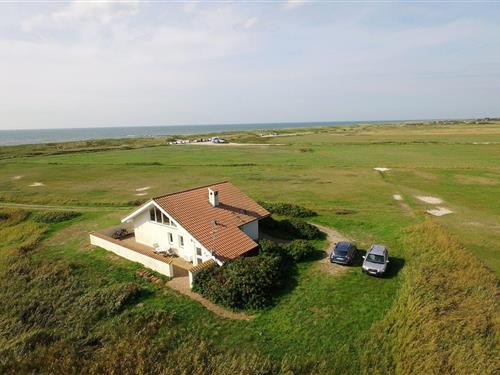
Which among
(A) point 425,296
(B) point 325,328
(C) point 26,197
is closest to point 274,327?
(B) point 325,328

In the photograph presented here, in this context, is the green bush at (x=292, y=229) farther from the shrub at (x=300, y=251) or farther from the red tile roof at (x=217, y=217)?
the shrub at (x=300, y=251)

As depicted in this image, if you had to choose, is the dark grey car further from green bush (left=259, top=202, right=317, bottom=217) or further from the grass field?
green bush (left=259, top=202, right=317, bottom=217)

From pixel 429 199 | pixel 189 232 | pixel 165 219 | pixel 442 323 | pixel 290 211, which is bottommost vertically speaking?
pixel 442 323

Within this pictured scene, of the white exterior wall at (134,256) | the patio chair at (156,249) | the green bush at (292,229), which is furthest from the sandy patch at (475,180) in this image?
the white exterior wall at (134,256)

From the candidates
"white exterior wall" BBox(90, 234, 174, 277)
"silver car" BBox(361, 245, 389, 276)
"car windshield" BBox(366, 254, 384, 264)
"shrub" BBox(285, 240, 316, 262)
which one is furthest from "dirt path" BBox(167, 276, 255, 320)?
"car windshield" BBox(366, 254, 384, 264)

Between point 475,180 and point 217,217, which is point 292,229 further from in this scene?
point 475,180

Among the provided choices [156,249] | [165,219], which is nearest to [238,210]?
[165,219]
